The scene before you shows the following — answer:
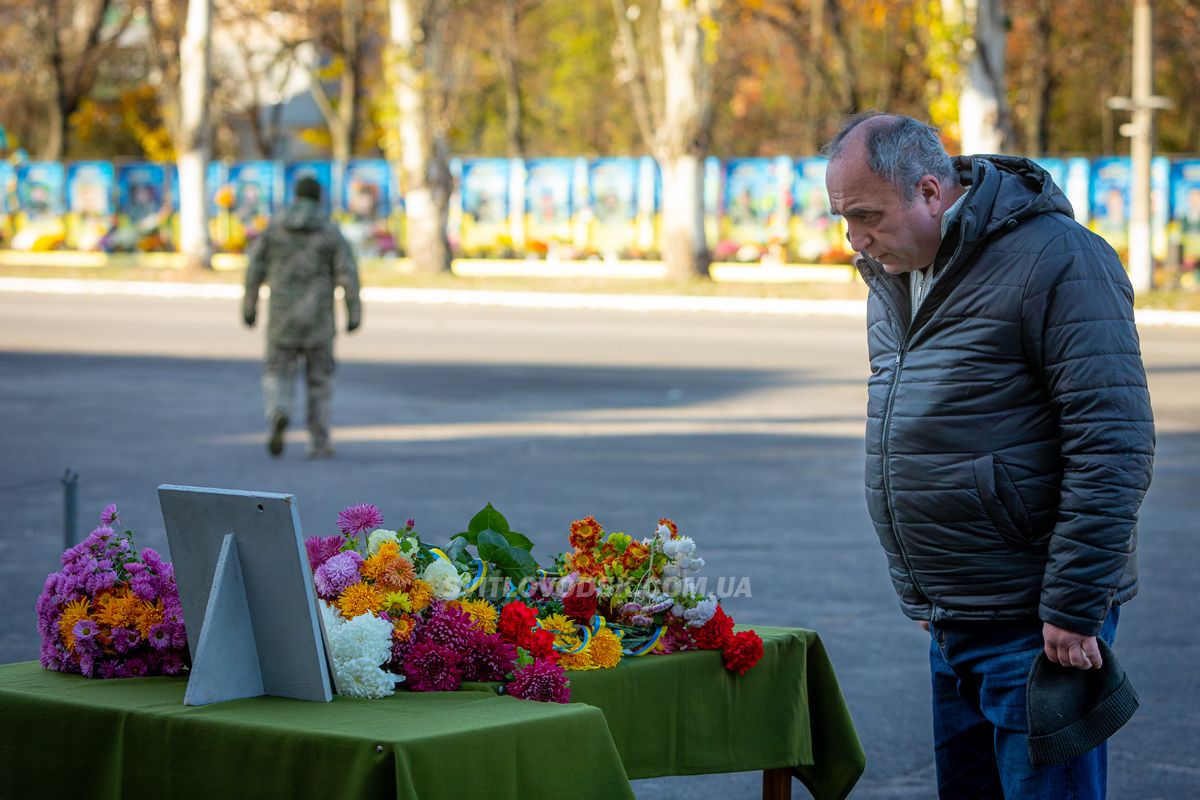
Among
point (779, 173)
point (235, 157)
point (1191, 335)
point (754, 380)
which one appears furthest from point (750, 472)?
point (235, 157)

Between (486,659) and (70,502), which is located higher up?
(486,659)

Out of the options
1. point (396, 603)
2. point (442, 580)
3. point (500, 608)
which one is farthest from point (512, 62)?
point (396, 603)

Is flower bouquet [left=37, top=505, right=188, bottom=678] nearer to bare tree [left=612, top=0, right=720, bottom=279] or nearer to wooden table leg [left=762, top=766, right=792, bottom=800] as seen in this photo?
wooden table leg [left=762, top=766, right=792, bottom=800]

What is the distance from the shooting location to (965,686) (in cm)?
376

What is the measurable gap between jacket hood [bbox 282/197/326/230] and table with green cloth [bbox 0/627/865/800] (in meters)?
9.22

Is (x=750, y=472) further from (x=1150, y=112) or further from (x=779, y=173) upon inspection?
(x=779, y=173)

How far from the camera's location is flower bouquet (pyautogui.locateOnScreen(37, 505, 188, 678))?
3.80m

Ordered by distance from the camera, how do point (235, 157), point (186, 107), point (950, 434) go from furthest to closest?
point (235, 157), point (186, 107), point (950, 434)

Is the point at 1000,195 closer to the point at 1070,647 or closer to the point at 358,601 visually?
the point at 1070,647

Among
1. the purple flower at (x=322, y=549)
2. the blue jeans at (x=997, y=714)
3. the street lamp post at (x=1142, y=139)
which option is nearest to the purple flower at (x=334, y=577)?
the purple flower at (x=322, y=549)

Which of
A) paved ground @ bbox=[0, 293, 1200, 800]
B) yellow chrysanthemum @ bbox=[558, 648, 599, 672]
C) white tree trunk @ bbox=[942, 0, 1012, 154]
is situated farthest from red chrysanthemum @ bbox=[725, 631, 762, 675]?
white tree trunk @ bbox=[942, 0, 1012, 154]

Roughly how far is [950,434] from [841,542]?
6.27 m

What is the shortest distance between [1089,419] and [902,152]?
2.07 feet

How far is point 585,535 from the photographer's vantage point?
13.7 feet
